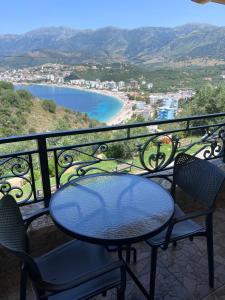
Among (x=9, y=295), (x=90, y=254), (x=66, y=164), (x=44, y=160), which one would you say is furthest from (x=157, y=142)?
(x=9, y=295)

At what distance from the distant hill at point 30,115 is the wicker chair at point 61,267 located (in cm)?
1526

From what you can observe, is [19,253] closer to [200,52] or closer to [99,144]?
[99,144]

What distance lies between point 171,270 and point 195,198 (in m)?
0.65

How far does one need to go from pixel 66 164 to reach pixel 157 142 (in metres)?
1.01

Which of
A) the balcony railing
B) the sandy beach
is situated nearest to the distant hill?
the sandy beach

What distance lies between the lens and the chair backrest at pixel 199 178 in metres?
1.59

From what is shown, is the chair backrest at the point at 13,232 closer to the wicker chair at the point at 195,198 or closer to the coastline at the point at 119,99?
the wicker chair at the point at 195,198

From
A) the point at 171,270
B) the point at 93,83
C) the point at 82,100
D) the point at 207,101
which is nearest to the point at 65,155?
the point at 171,270

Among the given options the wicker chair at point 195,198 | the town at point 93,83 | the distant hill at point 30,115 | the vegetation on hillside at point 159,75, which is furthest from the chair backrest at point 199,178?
the town at point 93,83

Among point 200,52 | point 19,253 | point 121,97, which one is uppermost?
point 200,52

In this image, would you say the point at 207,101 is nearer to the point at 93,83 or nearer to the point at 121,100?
the point at 121,100

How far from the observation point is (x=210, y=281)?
5.81 ft

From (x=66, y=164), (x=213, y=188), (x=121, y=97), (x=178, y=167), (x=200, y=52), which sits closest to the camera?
(x=213, y=188)

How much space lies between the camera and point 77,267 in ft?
4.56
